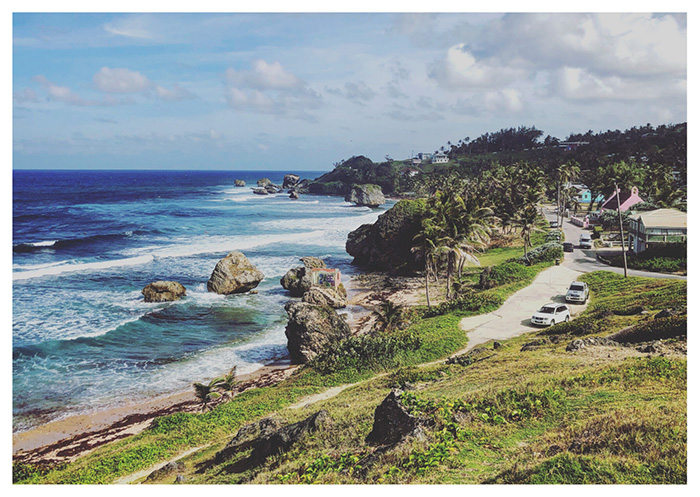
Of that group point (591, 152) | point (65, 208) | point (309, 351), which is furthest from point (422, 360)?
point (591, 152)

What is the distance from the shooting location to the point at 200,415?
1930cm

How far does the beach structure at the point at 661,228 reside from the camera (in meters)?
38.3

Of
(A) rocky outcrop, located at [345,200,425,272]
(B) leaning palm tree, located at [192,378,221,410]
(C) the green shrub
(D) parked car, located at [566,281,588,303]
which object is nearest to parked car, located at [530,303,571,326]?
(D) parked car, located at [566,281,588,303]

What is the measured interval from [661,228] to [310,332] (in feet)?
105

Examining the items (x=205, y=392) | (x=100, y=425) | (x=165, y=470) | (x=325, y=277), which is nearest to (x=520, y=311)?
(x=325, y=277)

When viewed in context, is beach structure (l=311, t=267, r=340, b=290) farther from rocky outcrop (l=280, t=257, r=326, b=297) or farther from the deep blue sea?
the deep blue sea

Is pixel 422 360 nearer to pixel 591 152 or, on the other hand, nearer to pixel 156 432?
pixel 156 432

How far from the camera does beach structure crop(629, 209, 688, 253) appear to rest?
3831 cm

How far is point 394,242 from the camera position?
5159 centimetres

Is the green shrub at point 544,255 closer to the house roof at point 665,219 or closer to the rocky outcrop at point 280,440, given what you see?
the house roof at point 665,219

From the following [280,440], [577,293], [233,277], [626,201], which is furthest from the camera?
[626,201]

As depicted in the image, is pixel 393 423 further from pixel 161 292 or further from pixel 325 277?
pixel 161 292

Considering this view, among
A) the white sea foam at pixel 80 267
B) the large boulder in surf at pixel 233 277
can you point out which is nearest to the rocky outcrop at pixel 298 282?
the large boulder in surf at pixel 233 277
